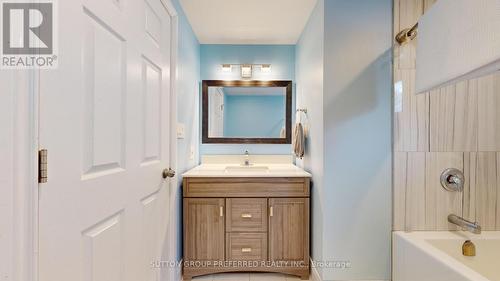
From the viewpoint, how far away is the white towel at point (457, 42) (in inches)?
38.8

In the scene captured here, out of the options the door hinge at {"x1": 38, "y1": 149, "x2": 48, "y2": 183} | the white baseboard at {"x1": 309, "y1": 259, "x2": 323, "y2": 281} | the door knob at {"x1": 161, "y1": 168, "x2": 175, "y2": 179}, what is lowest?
the white baseboard at {"x1": 309, "y1": 259, "x2": 323, "y2": 281}

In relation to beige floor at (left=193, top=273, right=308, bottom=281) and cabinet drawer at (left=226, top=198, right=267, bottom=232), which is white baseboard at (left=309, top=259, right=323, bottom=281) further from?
cabinet drawer at (left=226, top=198, right=267, bottom=232)

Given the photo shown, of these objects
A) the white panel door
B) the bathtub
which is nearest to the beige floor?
Result: the white panel door

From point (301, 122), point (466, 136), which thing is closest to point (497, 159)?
point (466, 136)

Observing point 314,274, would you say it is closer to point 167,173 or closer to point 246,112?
point 167,173

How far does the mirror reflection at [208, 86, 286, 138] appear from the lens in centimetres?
289

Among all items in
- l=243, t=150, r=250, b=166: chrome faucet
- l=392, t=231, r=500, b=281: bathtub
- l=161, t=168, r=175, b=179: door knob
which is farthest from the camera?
l=243, t=150, r=250, b=166: chrome faucet

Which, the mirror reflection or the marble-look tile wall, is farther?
the mirror reflection

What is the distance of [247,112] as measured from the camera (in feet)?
9.43

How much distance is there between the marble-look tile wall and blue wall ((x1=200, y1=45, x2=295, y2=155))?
129 centimetres

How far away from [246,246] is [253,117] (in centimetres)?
133

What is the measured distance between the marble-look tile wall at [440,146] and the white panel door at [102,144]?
5.17 ft

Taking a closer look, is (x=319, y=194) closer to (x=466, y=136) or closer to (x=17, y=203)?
(x=466, y=136)

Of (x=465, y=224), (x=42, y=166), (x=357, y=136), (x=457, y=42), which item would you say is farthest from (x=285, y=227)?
(x=42, y=166)
